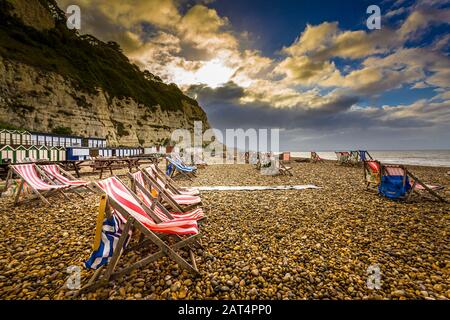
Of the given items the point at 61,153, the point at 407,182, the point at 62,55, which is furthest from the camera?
the point at 62,55

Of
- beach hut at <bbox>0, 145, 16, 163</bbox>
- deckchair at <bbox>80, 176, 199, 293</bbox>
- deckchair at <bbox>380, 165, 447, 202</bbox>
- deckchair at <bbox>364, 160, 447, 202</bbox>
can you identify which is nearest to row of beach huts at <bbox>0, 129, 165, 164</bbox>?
beach hut at <bbox>0, 145, 16, 163</bbox>

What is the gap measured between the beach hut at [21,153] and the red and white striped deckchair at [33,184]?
9.62 metres

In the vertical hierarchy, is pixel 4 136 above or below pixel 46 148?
above

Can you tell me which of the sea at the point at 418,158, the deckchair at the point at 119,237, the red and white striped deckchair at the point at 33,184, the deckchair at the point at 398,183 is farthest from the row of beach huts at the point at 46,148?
the sea at the point at 418,158

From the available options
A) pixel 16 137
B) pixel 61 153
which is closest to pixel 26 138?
pixel 16 137

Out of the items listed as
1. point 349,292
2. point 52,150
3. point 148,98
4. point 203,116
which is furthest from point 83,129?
point 203,116

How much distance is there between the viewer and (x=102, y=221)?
7.41 feet

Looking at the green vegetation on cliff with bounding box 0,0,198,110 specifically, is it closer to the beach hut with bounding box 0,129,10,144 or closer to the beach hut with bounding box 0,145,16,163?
the beach hut with bounding box 0,129,10,144

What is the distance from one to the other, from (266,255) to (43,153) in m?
20.1

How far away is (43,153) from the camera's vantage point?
16000mm

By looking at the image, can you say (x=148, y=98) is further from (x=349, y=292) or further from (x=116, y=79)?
(x=349, y=292)

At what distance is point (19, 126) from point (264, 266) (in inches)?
1391

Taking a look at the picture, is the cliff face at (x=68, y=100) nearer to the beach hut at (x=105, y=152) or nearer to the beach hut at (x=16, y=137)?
the beach hut at (x=16, y=137)

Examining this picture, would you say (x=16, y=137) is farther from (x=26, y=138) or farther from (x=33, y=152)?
(x=33, y=152)
